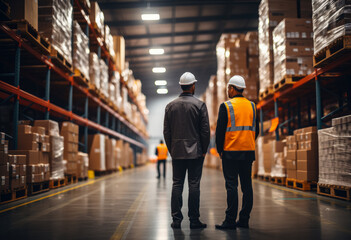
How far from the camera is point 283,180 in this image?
8.64 metres

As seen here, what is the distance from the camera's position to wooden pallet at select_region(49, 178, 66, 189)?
25.5 feet

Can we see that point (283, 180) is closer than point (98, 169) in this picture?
Yes

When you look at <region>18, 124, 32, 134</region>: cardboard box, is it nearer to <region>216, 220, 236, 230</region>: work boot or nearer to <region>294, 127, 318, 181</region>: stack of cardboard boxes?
<region>216, 220, 236, 230</region>: work boot

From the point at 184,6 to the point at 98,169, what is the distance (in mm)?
8185

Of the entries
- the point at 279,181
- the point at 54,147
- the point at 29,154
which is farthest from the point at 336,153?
the point at 54,147

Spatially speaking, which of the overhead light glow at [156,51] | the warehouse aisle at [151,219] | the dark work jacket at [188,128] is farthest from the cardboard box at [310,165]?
the overhead light glow at [156,51]

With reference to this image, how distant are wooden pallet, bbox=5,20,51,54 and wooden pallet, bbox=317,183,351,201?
5.86 m

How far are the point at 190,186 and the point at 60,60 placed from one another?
560 cm

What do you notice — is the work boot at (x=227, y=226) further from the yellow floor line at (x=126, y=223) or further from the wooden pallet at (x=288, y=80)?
the wooden pallet at (x=288, y=80)

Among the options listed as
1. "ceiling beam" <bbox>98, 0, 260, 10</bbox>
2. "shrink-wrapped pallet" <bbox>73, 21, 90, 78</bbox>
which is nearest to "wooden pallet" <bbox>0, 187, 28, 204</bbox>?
"shrink-wrapped pallet" <bbox>73, 21, 90, 78</bbox>

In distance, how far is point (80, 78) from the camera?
9555mm

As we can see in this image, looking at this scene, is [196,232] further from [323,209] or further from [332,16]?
[332,16]

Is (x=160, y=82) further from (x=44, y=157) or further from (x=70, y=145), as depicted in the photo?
(x=44, y=157)

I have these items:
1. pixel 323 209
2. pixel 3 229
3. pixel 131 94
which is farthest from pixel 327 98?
pixel 131 94
